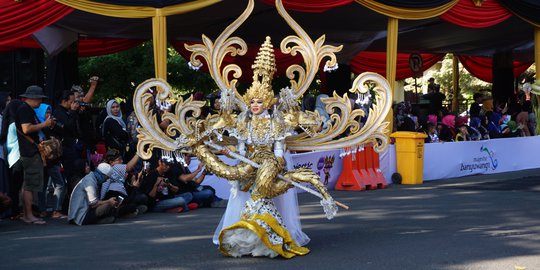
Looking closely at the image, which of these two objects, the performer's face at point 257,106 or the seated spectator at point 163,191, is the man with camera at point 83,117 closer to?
the seated spectator at point 163,191

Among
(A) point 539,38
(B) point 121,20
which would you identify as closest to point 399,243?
(B) point 121,20

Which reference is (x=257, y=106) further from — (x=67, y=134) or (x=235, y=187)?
(x=67, y=134)

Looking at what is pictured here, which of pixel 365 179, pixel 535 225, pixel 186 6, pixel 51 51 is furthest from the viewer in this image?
pixel 51 51

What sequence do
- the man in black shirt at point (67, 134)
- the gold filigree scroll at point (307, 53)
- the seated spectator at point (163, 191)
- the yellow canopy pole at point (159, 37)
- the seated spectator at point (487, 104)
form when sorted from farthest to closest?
the seated spectator at point (487, 104) → the yellow canopy pole at point (159, 37) → the seated spectator at point (163, 191) → the man in black shirt at point (67, 134) → the gold filigree scroll at point (307, 53)

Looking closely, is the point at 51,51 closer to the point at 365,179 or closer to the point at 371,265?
the point at 365,179

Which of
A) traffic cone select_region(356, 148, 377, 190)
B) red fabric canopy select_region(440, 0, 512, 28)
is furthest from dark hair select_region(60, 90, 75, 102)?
red fabric canopy select_region(440, 0, 512, 28)

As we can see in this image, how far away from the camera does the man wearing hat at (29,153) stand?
10.2m

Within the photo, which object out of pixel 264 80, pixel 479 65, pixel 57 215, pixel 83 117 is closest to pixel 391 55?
pixel 83 117

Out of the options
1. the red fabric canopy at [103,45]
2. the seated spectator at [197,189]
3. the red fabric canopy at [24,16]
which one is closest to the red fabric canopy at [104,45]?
the red fabric canopy at [103,45]

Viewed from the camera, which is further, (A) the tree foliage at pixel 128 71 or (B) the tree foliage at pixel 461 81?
(B) the tree foliage at pixel 461 81

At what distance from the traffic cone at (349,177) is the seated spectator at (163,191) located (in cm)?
339

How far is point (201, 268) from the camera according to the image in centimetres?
725

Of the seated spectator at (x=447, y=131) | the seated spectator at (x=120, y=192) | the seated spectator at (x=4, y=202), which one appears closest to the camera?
the seated spectator at (x=4, y=202)

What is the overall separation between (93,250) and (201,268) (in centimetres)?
158
